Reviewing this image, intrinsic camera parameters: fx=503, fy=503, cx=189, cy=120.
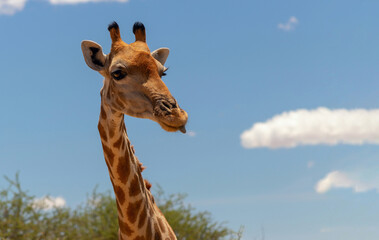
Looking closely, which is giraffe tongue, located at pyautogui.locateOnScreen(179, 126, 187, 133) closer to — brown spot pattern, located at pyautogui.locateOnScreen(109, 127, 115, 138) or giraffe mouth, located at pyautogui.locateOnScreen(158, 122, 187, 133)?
giraffe mouth, located at pyautogui.locateOnScreen(158, 122, 187, 133)

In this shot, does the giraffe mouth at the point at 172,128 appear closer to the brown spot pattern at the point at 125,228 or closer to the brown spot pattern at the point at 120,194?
the brown spot pattern at the point at 120,194

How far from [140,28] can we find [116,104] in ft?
4.67

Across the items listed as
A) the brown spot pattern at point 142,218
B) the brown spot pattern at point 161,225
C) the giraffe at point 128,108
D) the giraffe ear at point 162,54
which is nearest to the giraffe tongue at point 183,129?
the giraffe at point 128,108

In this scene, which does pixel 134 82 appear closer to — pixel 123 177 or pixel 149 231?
pixel 123 177

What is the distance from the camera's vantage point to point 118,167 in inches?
259

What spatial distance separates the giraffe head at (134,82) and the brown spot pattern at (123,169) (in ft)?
2.19

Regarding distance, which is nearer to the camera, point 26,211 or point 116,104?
point 116,104

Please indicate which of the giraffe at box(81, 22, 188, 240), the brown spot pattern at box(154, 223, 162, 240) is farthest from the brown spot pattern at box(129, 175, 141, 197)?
the brown spot pattern at box(154, 223, 162, 240)

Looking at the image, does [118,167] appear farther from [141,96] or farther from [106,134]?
[141,96]

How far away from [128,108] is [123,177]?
0.97 m

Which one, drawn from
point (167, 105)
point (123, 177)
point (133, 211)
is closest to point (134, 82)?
point (167, 105)

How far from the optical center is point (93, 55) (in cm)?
693

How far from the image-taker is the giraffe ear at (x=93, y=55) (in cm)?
688

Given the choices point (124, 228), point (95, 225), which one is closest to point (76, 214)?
point (95, 225)
